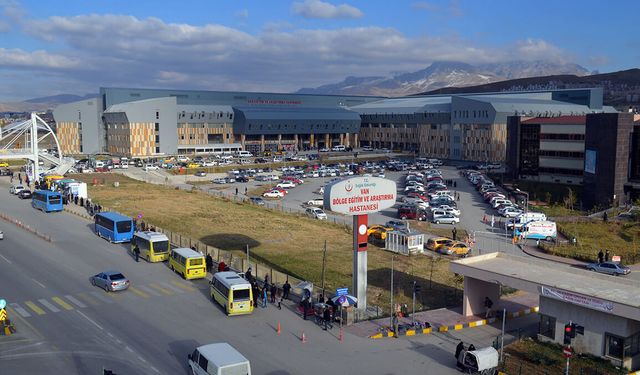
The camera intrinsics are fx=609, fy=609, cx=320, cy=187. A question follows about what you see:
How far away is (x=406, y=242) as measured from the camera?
34688 millimetres

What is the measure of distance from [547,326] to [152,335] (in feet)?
41.8

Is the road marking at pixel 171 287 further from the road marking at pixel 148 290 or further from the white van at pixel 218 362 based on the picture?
the white van at pixel 218 362

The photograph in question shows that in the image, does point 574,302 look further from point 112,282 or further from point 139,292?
point 112,282

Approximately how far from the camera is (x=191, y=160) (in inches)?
3661

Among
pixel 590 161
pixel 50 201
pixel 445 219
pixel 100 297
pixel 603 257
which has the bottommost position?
pixel 445 219

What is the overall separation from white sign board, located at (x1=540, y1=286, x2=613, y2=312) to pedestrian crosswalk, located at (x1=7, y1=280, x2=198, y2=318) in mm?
13830

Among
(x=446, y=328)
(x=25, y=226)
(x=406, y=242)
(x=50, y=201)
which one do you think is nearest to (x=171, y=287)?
(x=446, y=328)

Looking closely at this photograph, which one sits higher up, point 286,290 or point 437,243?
point 286,290

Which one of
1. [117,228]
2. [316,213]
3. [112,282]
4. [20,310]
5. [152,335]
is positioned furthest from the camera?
[316,213]

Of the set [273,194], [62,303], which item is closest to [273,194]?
[273,194]

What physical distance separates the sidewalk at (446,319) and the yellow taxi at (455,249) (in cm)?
1060

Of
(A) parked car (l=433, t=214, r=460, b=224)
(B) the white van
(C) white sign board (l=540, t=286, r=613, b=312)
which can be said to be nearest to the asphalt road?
(B) the white van

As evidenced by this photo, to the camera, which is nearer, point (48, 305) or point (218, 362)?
point (218, 362)

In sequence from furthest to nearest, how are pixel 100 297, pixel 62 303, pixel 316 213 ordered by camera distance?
pixel 316 213 < pixel 100 297 < pixel 62 303
